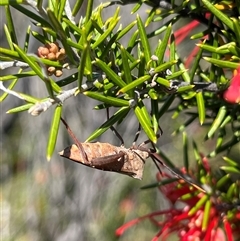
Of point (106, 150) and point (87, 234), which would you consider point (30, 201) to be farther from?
point (106, 150)

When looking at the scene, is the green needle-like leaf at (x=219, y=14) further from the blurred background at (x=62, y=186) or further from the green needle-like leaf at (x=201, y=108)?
the blurred background at (x=62, y=186)

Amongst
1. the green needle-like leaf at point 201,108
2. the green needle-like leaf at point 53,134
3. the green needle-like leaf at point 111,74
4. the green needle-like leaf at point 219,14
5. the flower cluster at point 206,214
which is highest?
the green needle-like leaf at point 219,14

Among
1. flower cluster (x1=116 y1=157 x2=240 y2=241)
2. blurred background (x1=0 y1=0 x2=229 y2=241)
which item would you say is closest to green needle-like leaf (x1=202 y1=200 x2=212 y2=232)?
flower cluster (x1=116 y1=157 x2=240 y2=241)

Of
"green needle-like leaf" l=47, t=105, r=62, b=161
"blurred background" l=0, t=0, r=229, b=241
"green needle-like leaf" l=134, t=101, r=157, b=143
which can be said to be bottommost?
"blurred background" l=0, t=0, r=229, b=241

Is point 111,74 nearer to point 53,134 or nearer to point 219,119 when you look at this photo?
point 53,134

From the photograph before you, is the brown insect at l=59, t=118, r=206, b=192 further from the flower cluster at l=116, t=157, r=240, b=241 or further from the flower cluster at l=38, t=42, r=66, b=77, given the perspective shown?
the flower cluster at l=116, t=157, r=240, b=241

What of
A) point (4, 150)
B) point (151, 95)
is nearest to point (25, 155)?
point (4, 150)

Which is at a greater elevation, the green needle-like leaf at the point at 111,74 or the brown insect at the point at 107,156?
the green needle-like leaf at the point at 111,74

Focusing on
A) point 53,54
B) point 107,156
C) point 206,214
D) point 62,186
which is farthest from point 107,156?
point 62,186

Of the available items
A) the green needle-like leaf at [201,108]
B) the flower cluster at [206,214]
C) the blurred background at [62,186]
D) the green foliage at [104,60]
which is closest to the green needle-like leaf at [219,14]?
the green foliage at [104,60]
